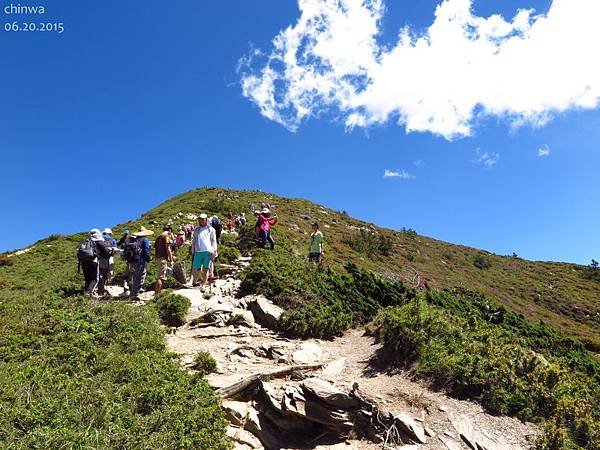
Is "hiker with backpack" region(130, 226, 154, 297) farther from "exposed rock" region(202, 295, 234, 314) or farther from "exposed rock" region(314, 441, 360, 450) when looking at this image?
"exposed rock" region(314, 441, 360, 450)

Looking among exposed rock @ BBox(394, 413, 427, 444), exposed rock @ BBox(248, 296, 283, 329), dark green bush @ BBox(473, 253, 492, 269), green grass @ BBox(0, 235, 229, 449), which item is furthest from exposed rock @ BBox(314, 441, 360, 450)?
dark green bush @ BBox(473, 253, 492, 269)

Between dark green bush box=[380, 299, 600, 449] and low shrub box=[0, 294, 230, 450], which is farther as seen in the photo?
dark green bush box=[380, 299, 600, 449]

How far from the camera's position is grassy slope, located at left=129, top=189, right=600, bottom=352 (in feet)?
94.5

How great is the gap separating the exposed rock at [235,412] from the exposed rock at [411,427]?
2670 mm

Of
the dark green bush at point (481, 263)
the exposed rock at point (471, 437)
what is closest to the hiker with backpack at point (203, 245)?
the exposed rock at point (471, 437)

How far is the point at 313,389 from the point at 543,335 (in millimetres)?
12763

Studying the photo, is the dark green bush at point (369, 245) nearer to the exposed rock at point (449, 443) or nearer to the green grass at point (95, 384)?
the green grass at point (95, 384)

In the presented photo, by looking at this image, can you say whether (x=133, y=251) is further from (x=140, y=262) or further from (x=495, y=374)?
(x=495, y=374)

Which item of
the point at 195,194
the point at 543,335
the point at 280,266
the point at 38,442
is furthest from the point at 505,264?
the point at 38,442

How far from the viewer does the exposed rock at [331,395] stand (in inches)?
288

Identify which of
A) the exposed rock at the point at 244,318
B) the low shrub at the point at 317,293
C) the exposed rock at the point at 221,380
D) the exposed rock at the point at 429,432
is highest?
the low shrub at the point at 317,293

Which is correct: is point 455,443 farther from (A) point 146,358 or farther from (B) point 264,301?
(B) point 264,301

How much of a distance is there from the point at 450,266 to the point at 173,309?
32476 millimetres

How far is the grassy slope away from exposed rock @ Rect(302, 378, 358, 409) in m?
12.7
